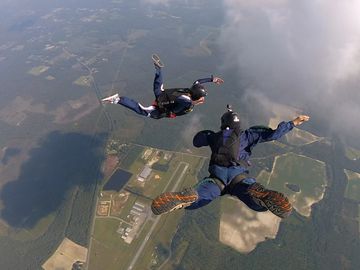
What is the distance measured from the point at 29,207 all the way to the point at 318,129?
123 metres

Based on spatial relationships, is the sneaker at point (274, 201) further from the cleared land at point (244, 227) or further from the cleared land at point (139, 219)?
the cleared land at point (244, 227)

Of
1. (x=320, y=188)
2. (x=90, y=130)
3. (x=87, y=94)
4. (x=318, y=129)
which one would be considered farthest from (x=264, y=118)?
(x=87, y=94)

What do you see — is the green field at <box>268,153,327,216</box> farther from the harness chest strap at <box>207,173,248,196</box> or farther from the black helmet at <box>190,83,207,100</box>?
the harness chest strap at <box>207,173,248,196</box>

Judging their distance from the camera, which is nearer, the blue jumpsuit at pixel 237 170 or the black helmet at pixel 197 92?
the blue jumpsuit at pixel 237 170

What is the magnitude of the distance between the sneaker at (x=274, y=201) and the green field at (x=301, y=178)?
9082cm

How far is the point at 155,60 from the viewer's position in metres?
15.2

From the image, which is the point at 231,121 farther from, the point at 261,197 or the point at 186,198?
the point at 186,198

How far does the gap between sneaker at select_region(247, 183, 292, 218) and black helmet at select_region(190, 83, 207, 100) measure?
5508mm

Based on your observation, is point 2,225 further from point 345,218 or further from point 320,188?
point 345,218

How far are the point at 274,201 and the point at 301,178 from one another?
101615mm

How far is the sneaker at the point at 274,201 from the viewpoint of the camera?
32.6ft

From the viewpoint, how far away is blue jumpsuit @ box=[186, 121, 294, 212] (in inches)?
449

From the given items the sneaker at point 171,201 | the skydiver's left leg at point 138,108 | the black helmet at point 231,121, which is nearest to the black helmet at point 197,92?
the skydiver's left leg at point 138,108

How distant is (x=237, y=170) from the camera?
1205 centimetres
